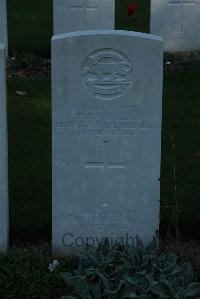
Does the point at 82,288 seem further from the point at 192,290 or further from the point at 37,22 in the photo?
the point at 37,22

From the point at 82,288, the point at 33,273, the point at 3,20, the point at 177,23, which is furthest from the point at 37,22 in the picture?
the point at 82,288

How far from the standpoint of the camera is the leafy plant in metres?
4.80

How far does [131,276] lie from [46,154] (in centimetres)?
269

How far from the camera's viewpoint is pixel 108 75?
5.29 m

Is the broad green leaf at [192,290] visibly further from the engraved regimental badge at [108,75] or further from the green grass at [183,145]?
the engraved regimental badge at [108,75]

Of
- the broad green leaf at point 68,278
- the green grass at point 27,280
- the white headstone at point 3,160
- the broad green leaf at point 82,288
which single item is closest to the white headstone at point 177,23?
the white headstone at point 3,160

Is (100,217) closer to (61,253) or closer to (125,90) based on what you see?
(61,253)

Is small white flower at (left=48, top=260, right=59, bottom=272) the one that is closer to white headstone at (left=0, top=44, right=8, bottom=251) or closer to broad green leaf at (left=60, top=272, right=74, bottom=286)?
broad green leaf at (left=60, top=272, right=74, bottom=286)

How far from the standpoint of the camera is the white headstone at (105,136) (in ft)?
17.1

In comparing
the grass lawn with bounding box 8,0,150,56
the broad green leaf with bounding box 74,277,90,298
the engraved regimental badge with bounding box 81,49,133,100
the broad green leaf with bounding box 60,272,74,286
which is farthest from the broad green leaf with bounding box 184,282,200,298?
the grass lawn with bounding box 8,0,150,56

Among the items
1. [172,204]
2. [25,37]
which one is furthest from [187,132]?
[25,37]

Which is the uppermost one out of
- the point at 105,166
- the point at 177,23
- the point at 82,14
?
the point at 82,14

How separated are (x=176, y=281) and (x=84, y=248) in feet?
2.69

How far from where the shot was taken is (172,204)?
578cm
